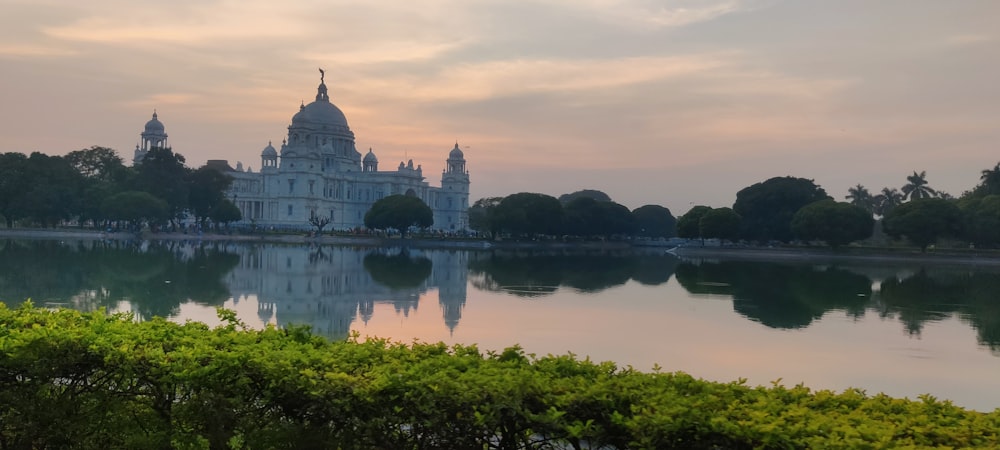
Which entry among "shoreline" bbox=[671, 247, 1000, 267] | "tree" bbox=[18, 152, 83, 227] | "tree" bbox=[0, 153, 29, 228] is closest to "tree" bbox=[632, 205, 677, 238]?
"shoreline" bbox=[671, 247, 1000, 267]

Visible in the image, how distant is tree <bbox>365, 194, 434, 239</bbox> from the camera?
3275 inches

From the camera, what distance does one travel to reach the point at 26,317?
607cm

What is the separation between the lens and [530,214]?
8275cm

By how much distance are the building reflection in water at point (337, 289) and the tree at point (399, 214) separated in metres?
43.3

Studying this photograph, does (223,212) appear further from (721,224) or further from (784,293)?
(784,293)

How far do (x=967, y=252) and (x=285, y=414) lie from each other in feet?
226

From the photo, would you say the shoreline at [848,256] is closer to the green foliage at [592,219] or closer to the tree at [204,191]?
the green foliage at [592,219]

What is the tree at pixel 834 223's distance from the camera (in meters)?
65.4

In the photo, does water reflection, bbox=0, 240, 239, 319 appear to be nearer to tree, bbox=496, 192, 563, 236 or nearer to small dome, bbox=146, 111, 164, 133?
tree, bbox=496, 192, 563, 236

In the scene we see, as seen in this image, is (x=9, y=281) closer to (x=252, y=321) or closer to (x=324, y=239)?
(x=252, y=321)

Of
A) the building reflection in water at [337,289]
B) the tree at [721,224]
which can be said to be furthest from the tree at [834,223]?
the building reflection in water at [337,289]

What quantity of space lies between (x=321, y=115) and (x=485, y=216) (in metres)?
28.6

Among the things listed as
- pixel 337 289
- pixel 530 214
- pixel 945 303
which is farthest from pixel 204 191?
pixel 945 303

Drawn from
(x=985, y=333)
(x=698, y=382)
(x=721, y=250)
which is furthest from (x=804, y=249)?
(x=698, y=382)
